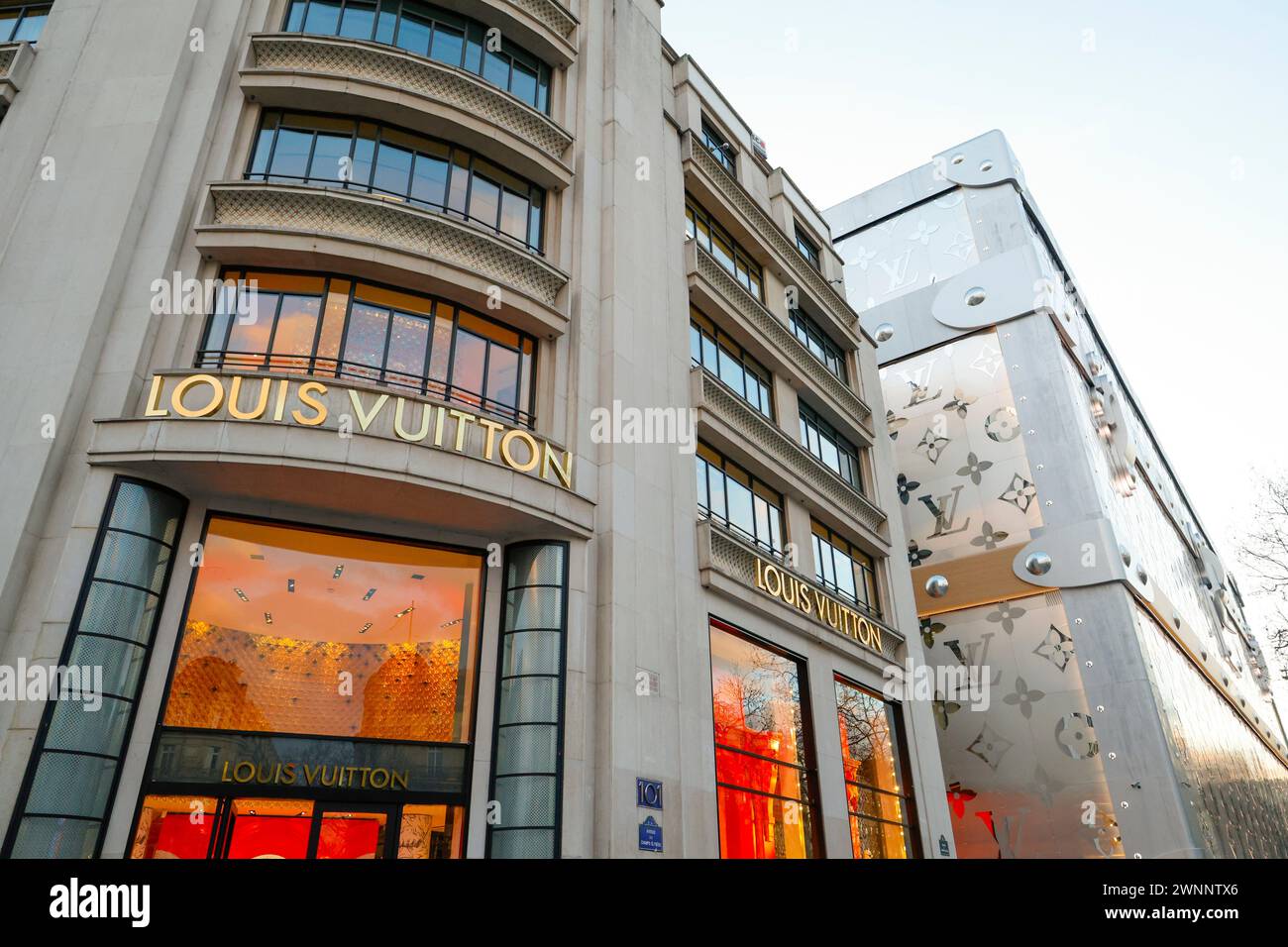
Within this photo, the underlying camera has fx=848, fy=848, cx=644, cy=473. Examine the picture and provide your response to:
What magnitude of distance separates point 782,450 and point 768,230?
7802 mm

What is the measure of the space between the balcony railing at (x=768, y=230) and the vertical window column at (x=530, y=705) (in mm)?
13133

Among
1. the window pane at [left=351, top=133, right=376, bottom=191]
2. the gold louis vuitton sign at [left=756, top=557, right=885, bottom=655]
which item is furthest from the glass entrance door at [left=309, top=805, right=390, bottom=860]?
the window pane at [left=351, top=133, right=376, bottom=191]

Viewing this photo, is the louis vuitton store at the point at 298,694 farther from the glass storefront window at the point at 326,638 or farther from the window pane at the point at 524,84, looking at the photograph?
the window pane at the point at 524,84

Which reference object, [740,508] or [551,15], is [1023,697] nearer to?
[740,508]

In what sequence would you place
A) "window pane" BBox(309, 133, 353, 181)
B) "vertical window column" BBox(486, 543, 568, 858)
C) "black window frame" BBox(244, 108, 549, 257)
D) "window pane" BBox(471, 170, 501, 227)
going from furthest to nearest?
"window pane" BBox(471, 170, 501, 227), "window pane" BBox(309, 133, 353, 181), "black window frame" BBox(244, 108, 549, 257), "vertical window column" BBox(486, 543, 568, 858)

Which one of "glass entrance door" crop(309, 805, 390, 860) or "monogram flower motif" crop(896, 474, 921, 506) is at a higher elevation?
"monogram flower motif" crop(896, 474, 921, 506)

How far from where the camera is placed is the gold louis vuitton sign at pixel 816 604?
1972 centimetres

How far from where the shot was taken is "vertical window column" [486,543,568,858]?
1306cm

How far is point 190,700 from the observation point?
485 inches

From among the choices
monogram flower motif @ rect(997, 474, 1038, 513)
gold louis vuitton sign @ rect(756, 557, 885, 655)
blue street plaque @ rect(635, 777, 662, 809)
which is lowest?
blue street plaque @ rect(635, 777, 662, 809)

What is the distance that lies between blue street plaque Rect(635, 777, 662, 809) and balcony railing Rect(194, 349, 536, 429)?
6920 millimetres

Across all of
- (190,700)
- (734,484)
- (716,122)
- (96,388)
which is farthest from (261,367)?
(716,122)

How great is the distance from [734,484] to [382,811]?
11.2 m

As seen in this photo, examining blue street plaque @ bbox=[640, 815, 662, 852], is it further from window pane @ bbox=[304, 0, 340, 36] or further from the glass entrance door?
window pane @ bbox=[304, 0, 340, 36]
